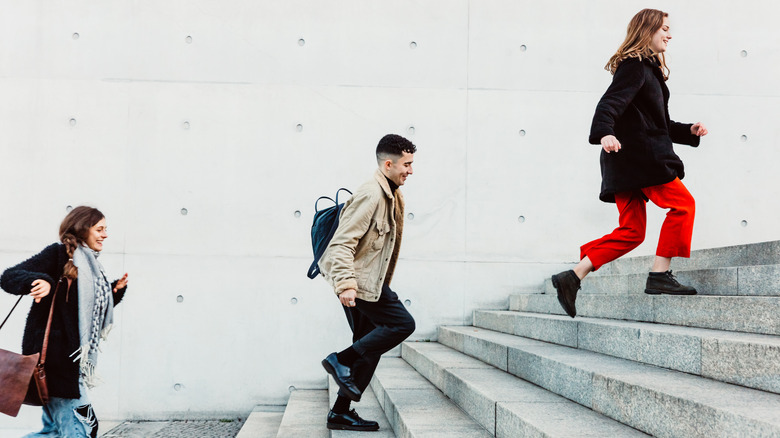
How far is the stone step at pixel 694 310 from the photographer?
2.94 m

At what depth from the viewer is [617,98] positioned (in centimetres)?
388

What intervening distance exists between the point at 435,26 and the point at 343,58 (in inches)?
37.0

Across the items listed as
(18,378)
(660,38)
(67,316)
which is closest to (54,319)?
(67,316)

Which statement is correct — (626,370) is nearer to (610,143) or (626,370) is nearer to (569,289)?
(569,289)

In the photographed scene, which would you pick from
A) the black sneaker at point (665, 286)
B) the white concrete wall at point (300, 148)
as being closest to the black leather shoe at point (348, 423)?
the black sneaker at point (665, 286)

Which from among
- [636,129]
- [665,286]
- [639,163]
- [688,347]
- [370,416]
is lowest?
[370,416]

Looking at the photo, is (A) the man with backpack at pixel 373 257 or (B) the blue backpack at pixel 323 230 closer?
(A) the man with backpack at pixel 373 257

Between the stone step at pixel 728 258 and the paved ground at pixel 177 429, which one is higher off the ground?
the stone step at pixel 728 258

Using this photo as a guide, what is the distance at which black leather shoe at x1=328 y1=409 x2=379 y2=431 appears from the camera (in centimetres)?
379

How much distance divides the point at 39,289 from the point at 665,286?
3.15 meters

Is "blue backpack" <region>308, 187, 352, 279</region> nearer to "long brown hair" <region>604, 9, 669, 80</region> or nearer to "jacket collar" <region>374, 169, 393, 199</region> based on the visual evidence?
"jacket collar" <region>374, 169, 393, 199</region>

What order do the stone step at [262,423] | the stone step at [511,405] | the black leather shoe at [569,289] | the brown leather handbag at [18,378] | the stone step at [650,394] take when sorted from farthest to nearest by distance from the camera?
the stone step at [262,423]
the black leather shoe at [569,289]
the brown leather handbag at [18,378]
the stone step at [511,405]
the stone step at [650,394]

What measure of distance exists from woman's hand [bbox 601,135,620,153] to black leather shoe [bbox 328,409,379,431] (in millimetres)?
1937

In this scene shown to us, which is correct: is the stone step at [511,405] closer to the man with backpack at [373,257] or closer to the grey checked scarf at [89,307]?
the man with backpack at [373,257]
